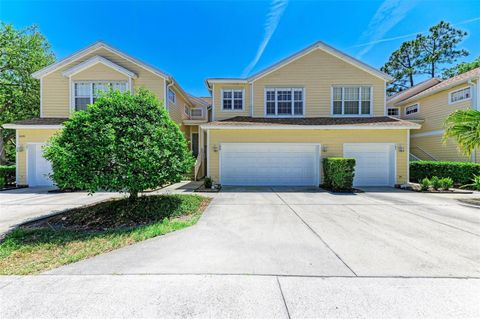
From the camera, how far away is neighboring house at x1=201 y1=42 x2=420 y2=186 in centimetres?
1242

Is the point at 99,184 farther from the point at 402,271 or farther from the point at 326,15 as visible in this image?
the point at 326,15

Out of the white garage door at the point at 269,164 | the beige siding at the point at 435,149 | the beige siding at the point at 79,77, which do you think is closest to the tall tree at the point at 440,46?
the beige siding at the point at 435,149

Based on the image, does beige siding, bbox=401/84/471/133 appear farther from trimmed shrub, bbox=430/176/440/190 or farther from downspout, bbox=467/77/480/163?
trimmed shrub, bbox=430/176/440/190

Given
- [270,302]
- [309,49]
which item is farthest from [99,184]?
[309,49]

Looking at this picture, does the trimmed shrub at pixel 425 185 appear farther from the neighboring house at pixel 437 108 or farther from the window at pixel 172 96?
the window at pixel 172 96

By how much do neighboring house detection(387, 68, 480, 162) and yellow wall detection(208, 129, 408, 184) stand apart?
2692mm

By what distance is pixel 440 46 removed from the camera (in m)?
28.2

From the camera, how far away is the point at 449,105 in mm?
15062

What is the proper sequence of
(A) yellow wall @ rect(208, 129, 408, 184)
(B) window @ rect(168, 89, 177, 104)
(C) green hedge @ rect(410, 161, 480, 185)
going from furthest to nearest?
(B) window @ rect(168, 89, 177, 104) < (A) yellow wall @ rect(208, 129, 408, 184) < (C) green hedge @ rect(410, 161, 480, 185)

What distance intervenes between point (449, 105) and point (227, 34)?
15.0m

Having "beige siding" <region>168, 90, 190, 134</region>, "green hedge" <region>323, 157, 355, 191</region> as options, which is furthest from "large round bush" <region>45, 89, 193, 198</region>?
"beige siding" <region>168, 90, 190, 134</region>

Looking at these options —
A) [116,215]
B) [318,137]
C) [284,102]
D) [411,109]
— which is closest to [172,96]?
[284,102]

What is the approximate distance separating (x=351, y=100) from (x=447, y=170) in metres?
6.16

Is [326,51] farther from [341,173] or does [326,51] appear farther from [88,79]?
[88,79]
